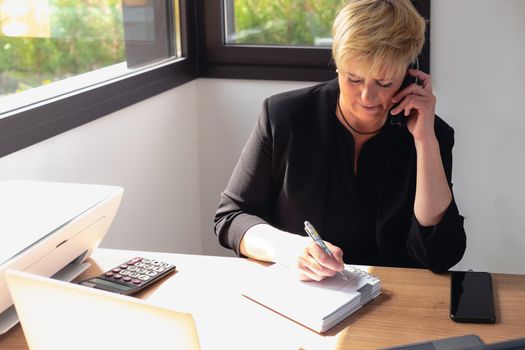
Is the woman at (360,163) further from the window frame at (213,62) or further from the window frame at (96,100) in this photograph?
the window frame at (213,62)

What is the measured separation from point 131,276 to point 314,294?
0.36 m

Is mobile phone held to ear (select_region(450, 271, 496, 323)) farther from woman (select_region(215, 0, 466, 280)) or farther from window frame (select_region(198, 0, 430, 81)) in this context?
window frame (select_region(198, 0, 430, 81))

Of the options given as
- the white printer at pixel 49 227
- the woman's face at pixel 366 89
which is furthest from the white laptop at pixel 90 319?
the woman's face at pixel 366 89

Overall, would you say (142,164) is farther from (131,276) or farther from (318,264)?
(318,264)

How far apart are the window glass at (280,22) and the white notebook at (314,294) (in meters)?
1.48

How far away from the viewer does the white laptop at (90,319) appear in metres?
0.95

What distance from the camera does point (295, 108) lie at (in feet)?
6.38

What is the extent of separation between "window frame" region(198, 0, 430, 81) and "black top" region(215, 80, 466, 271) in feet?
2.99

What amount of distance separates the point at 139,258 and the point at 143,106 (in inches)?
40.0

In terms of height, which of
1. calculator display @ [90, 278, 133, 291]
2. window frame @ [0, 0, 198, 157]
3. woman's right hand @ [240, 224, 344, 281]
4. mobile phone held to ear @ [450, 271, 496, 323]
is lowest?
mobile phone held to ear @ [450, 271, 496, 323]

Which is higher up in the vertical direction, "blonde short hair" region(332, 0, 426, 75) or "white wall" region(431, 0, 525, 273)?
"blonde short hair" region(332, 0, 426, 75)

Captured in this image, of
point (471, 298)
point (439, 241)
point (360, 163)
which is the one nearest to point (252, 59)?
point (360, 163)

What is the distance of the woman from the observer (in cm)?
174

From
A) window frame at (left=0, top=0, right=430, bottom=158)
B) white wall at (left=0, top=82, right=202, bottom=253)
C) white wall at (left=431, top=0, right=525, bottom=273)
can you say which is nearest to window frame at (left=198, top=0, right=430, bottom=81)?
window frame at (left=0, top=0, right=430, bottom=158)
